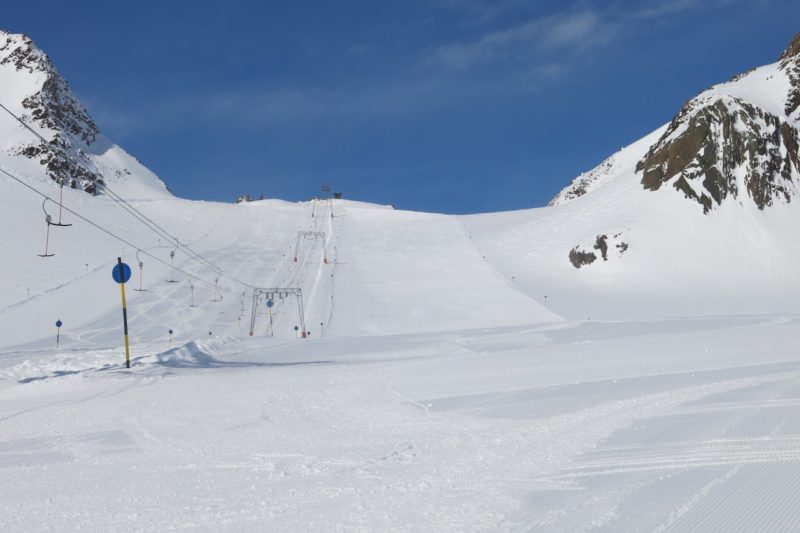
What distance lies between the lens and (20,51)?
13612 centimetres

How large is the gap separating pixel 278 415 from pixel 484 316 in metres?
25.5

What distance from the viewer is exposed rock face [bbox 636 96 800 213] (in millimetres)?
54125

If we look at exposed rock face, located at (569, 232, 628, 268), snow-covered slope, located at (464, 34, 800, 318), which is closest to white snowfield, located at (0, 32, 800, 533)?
snow-covered slope, located at (464, 34, 800, 318)

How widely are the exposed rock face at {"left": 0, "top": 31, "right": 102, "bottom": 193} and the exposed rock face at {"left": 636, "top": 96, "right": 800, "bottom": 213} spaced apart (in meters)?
88.5

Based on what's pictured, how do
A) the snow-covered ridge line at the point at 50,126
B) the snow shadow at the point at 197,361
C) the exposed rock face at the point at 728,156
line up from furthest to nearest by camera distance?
the snow-covered ridge line at the point at 50,126, the exposed rock face at the point at 728,156, the snow shadow at the point at 197,361

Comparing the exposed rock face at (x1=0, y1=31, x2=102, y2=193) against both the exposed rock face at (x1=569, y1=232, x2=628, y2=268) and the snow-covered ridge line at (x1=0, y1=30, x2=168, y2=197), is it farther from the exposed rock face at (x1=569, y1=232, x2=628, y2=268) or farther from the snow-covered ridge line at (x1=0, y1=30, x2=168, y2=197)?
the exposed rock face at (x1=569, y1=232, x2=628, y2=268)

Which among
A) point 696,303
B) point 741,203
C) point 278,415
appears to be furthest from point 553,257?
point 278,415

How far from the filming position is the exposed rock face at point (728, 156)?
54.1 metres

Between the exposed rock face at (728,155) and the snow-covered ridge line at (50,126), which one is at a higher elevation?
the snow-covered ridge line at (50,126)

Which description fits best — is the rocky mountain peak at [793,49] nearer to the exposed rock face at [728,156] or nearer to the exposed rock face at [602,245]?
the exposed rock face at [728,156]

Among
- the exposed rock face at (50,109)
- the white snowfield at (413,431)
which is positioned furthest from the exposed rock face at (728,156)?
the exposed rock face at (50,109)

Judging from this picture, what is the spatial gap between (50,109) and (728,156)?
12043cm

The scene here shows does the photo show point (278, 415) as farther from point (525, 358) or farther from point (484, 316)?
point (484, 316)

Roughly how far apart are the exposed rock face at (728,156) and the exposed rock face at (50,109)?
88.5m
